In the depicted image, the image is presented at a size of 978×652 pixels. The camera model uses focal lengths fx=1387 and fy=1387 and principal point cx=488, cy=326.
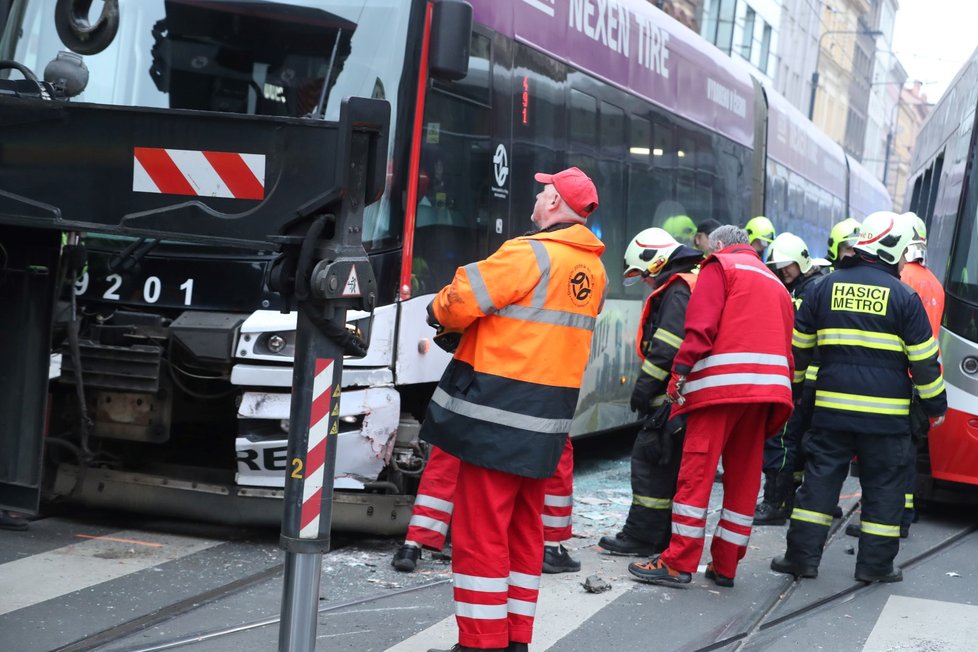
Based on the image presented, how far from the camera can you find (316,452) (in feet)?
13.9

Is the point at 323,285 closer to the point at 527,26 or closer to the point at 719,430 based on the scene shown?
the point at 719,430

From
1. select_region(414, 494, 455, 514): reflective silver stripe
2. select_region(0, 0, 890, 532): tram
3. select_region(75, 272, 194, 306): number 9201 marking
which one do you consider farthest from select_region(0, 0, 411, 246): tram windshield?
select_region(414, 494, 455, 514): reflective silver stripe

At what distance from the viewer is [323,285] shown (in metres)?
4.11

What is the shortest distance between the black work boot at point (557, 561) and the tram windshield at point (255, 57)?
1.73 m

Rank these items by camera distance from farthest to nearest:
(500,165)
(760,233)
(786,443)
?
(760,233)
(786,443)
(500,165)

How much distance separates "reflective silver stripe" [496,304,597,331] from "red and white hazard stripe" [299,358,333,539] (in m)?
0.82

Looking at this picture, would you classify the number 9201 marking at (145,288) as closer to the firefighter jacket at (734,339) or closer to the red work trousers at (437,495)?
the red work trousers at (437,495)

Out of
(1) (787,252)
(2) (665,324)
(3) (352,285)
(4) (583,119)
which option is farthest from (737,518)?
(4) (583,119)

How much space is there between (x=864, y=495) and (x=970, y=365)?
90.3 inches

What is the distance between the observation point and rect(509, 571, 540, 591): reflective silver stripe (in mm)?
5027

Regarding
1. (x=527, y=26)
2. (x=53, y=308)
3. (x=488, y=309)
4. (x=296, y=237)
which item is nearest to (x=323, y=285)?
(x=296, y=237)

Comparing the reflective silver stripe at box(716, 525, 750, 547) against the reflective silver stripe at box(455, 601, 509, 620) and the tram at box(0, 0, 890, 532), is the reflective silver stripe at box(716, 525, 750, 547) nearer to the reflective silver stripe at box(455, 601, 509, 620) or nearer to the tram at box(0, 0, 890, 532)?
the tram at box(0, 0, 890, 532)

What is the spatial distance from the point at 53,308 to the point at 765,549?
14.5 ft

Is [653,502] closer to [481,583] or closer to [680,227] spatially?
[481,583]
